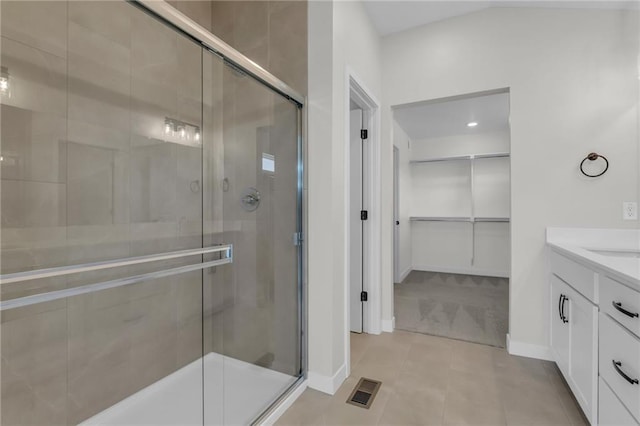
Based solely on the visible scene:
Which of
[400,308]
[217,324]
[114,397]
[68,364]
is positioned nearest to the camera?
[68,364]

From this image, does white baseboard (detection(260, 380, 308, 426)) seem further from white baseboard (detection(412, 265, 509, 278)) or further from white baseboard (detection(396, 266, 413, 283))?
white baseboard (detection(412, 265, 509, 278))

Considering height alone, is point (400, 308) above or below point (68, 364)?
below

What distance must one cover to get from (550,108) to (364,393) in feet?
8.06

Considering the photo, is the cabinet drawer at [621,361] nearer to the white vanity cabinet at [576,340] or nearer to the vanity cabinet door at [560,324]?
the white vanity cabinet at [576,340]

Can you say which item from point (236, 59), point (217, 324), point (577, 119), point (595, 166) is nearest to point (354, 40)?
point (236, 59)

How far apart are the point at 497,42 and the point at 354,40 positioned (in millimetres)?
1199

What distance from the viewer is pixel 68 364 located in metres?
1.49

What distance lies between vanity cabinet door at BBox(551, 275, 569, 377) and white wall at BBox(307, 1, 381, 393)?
137 cm

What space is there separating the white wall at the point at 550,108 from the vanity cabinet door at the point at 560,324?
0.16 metres

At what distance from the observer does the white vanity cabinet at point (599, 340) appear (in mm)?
1104

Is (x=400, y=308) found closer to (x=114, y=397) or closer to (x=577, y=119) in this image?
(x=577, y=119)

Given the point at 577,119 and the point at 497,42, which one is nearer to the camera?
the point at 577,119

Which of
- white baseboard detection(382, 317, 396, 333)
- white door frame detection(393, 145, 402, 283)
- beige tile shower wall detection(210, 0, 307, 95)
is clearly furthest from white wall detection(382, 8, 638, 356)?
white door frame detection(393, 145, 402, 283)

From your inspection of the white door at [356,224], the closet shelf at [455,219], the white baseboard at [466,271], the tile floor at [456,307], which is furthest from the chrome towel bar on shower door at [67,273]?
the white baseboard at [466,271]
